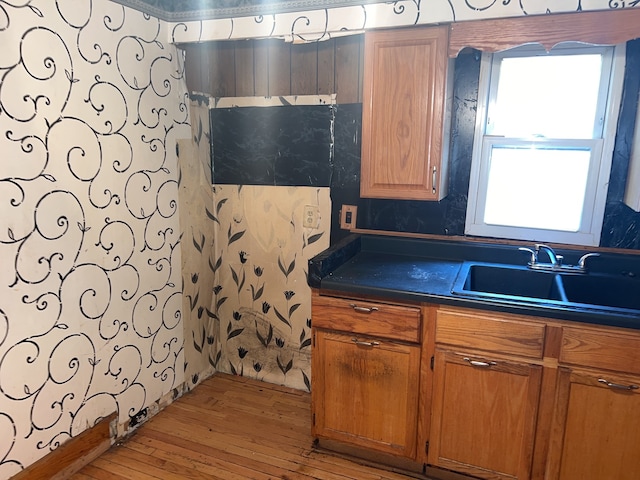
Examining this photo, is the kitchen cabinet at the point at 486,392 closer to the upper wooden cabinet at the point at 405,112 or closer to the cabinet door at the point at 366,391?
the cabinet door at the point at 366,391

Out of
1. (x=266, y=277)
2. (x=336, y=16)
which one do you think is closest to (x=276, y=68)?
(x=336, y=16)

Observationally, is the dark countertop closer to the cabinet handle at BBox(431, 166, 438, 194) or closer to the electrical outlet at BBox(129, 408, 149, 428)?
the cabinet handle at BBox(431, 166, 438, 194)

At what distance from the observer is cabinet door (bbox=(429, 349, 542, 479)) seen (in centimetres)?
178

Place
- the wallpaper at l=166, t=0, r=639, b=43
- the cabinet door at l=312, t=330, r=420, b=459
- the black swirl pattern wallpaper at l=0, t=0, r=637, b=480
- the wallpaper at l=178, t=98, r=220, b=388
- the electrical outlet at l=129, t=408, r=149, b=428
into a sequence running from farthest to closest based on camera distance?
the wallpaper at l=178, t=98, r=220, b=388
the electrical outlet at l=129, t=408, r=149, b=428
the cabinet door at l=312, t=330, r=420, b=459
the wallpaper at l=166, t=0, r=639, b=43
the black swirl pattern wallpaper at l=0, t=0, r=637, b=480

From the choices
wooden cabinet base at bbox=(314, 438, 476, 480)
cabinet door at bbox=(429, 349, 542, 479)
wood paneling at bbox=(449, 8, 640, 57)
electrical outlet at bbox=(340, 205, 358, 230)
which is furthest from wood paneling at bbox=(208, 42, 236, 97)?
wooden cabinet base at bbox=(314, 438, 476, 480)

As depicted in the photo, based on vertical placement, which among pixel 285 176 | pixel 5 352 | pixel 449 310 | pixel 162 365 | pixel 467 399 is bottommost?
pixel 162 365

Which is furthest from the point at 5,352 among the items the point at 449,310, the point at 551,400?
the point at 551,400

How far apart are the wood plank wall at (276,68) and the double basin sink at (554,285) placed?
1082 mm

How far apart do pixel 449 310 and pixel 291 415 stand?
46.2 inches

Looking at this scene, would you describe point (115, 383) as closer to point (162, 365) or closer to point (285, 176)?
point (162, 365)

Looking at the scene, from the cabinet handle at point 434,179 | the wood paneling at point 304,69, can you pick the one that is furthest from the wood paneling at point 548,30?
the wood paneling at point 304,69

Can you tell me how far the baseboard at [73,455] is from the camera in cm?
185

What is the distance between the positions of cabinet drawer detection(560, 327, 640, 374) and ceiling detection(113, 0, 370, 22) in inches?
65.4

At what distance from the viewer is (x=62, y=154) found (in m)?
1.81
